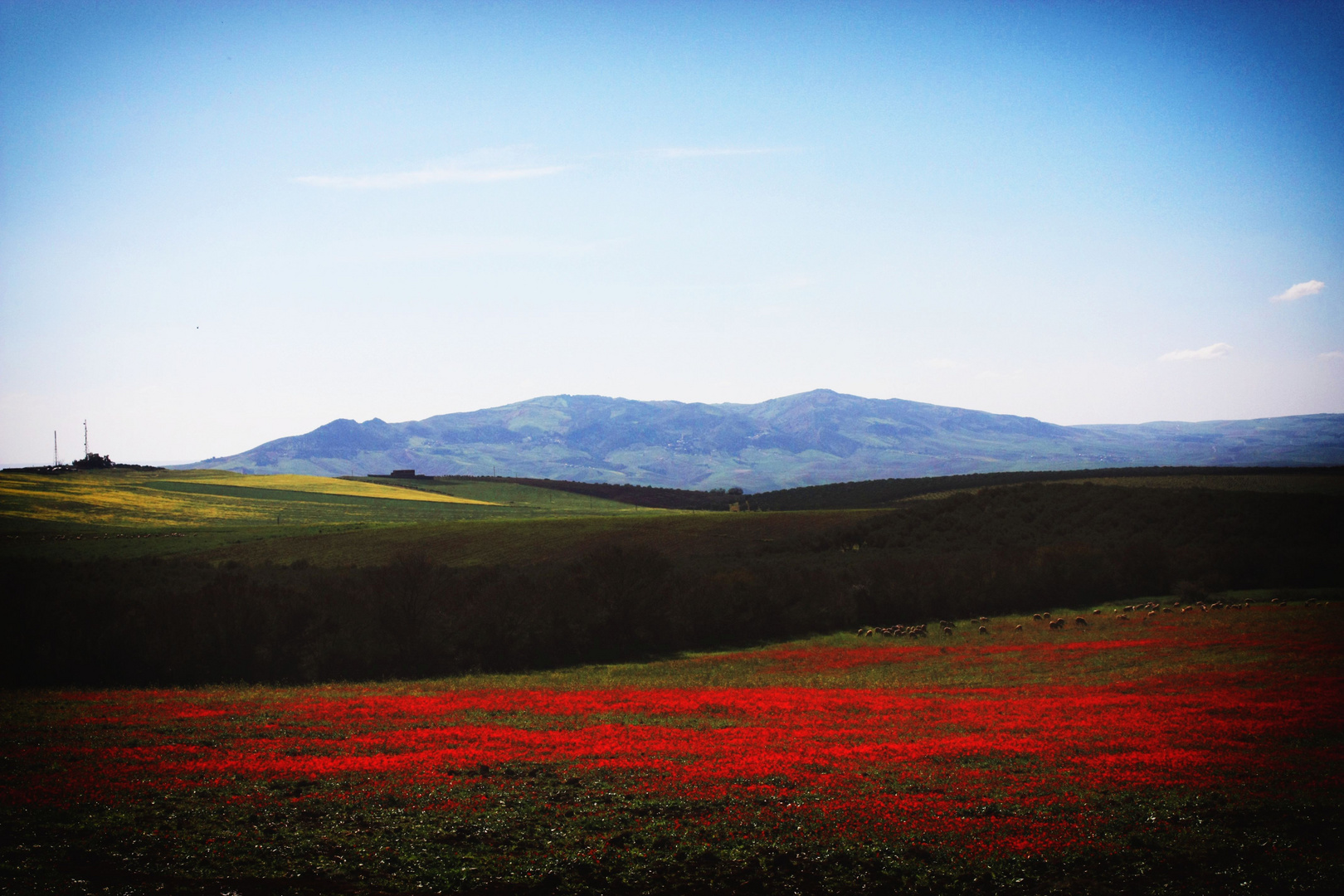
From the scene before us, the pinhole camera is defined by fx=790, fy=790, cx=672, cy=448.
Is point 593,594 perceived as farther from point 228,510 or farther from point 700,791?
point 228,510

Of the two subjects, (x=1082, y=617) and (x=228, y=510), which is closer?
(x=1082, y=617)

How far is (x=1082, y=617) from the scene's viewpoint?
47.7m

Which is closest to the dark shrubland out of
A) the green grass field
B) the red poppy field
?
the red poppy field

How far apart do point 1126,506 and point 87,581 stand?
253ft

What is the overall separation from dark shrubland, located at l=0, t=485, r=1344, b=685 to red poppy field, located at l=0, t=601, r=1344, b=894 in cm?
1012

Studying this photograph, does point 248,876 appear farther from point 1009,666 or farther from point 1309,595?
point 1309,595

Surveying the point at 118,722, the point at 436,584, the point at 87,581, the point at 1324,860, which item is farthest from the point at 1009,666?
the point at 87,581

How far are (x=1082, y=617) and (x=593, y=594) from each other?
29598mm

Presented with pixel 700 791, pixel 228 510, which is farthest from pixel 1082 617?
pixel 228 510

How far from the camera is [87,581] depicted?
146ft

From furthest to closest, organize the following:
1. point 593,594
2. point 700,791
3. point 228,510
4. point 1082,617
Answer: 1. point 228,510
2. point 593,594
3. point 1082,617
4. point 700,791

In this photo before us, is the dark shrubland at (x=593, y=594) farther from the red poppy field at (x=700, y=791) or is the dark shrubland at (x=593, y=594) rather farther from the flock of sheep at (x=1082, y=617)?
the red poppy field at (x=700, y=791)

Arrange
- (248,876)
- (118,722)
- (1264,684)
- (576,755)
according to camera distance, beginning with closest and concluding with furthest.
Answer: (248,876) < (576,755) < (118,722) < (1264,684)

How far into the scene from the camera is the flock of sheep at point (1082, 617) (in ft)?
150
